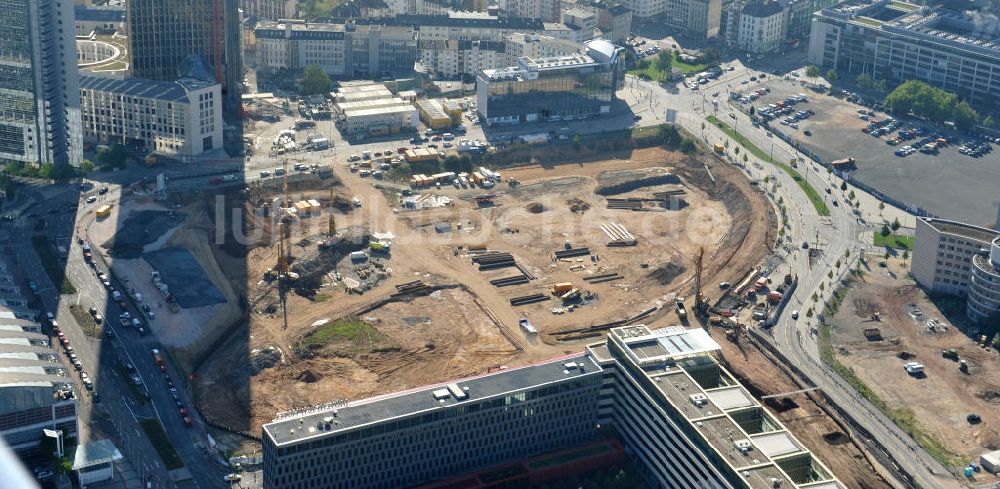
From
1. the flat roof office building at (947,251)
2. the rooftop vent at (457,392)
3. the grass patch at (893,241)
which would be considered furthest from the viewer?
the grass patch at (893,241)

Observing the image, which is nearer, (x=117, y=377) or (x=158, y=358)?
(x=117, y=377)

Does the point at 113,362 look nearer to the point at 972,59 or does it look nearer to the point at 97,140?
the point at 97,140

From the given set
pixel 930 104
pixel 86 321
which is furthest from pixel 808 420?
pixel 930 104

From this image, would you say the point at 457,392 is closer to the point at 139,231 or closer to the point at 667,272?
the point at 667,272

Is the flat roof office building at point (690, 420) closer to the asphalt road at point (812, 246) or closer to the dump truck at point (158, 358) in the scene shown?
the asphalt road at point (812, 246)

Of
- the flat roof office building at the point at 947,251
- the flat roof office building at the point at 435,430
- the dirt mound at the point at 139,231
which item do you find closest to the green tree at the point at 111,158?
the dirt mound at the point at 139,231

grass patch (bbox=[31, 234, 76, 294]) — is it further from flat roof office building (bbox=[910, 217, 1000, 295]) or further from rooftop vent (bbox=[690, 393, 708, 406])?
flat roof office building (bbox=[910, 217, 1000, 295])

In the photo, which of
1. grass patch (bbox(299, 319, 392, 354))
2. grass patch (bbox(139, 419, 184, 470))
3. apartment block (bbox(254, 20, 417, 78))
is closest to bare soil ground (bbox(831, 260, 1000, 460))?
grass patch (bbox(299, 319, 392, 354))
